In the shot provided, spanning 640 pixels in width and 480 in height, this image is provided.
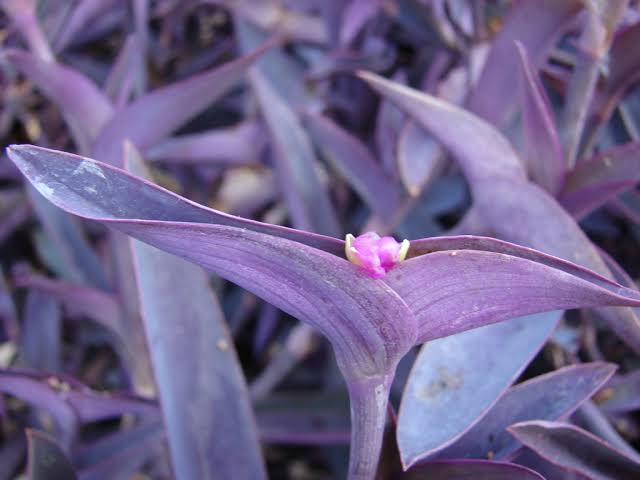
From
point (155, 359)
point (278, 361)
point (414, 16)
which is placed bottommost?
point (278, 361)

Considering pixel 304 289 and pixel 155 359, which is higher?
pixel 304 289

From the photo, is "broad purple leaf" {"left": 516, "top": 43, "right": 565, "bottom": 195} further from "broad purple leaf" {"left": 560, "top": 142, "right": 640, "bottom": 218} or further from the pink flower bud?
the pink flower bud

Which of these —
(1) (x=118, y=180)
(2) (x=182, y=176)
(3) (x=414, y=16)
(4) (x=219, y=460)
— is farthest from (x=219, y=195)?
(1) (x=118, y=180)

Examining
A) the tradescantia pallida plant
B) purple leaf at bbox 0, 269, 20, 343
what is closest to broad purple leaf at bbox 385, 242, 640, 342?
the tradescantia pallida plant

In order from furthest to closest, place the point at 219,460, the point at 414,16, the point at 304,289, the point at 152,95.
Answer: the point at 414,16, the point at 152,95, the point at 219,460, the point at 304,289

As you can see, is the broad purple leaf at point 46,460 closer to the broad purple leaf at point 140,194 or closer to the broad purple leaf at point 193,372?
the broad purple leaf at point 193,372

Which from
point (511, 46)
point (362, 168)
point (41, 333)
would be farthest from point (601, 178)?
point (41, 333)

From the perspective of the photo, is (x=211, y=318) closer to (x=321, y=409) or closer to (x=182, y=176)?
(x=321, y=409)
